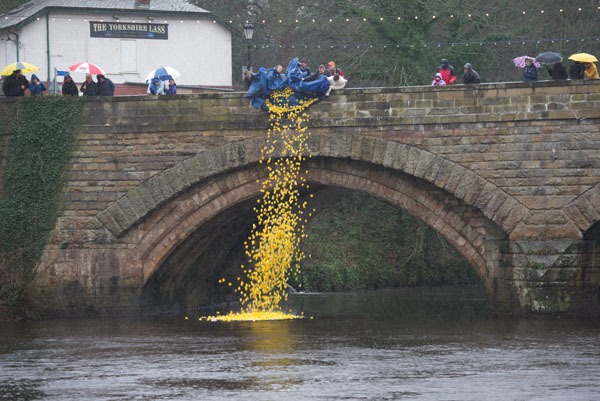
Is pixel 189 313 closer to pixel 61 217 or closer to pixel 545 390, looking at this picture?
pixel 61 217

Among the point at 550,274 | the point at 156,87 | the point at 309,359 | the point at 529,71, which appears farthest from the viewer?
the point at 156,87

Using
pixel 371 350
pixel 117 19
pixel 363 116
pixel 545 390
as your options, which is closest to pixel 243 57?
pixel 117 19

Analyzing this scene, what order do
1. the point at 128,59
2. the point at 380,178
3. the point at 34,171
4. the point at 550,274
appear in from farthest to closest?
the point at 128,59 < the point at 34,171 < the point at 380,178 < the point at 550,274

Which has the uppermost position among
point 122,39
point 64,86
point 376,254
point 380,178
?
point 122,39

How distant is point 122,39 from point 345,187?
17.2 metres

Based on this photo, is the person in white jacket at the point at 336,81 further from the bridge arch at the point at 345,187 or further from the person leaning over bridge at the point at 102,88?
the person leaning over bridge at the point at 102,88

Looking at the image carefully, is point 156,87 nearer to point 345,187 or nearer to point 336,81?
point 336,81

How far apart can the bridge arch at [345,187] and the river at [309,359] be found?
1.47m

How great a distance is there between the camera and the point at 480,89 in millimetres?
26641

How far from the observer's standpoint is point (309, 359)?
21.7 meters

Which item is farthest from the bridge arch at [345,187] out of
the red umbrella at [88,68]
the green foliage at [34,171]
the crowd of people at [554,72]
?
the red umbrella at [88,68]

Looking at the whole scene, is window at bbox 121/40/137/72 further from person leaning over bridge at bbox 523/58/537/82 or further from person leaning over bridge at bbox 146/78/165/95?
person leaning over bridge at bbox 523/58/537/82

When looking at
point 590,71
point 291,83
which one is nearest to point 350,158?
point 291,83

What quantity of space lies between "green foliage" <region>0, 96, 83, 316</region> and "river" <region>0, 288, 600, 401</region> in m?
1.85
